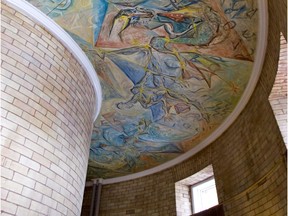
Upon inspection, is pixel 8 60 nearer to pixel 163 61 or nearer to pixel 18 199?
pixel 18 199

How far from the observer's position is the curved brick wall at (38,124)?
11.1 feet

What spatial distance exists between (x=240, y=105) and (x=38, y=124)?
4528mm

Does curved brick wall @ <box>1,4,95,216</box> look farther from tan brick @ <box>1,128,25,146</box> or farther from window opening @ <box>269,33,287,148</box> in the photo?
window opening @ <box>269,33,287,148</box>

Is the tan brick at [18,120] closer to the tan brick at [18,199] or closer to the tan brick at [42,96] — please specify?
the tan brick at [42,96]

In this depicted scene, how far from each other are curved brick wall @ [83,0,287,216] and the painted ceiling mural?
1.49 feet

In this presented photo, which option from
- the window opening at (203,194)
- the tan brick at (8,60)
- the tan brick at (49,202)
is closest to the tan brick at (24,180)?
the tan brick at (49,202)

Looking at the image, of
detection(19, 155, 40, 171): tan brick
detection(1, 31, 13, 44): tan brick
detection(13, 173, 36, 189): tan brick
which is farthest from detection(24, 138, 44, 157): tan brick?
detection(1, 31, 13, 44): tan brick

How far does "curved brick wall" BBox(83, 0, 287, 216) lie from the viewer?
4816mm

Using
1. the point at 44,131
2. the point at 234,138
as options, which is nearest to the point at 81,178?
the point at 44,131

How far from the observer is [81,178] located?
4641mm

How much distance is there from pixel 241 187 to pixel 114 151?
4100mm

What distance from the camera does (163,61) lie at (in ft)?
18.8

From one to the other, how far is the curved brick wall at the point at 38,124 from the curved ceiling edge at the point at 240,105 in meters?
3.38

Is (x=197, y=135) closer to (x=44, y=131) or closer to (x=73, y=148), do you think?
(x=73, y=148)
